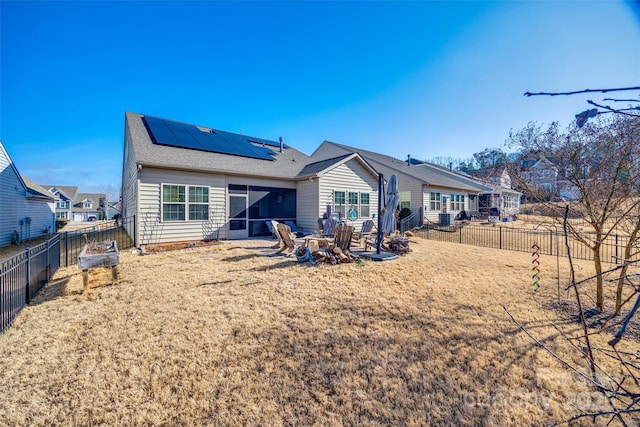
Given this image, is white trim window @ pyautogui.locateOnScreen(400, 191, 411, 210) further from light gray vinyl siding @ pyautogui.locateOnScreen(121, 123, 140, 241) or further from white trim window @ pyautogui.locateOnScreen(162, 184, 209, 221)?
light gray vinyl siding @ pyautogui.locateOnScreen(121, 123, 140, 241)

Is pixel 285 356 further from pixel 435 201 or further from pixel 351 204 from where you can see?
pixel 435 201

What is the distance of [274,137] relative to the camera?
18.7m

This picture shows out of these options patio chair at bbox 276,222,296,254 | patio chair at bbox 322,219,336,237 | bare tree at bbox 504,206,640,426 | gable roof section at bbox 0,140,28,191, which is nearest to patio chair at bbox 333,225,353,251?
patio chair at bbox 276,222,296,254

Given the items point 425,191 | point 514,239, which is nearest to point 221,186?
point 514,239

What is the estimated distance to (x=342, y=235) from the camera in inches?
308

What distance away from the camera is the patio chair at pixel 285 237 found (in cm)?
835

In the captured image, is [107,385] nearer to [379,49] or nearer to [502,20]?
[502,20]

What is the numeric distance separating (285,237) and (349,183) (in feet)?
22.1

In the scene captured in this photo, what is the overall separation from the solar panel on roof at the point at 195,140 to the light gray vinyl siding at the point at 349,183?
363 cm

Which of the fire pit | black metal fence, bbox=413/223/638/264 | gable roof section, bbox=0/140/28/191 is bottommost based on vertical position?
black metal fence, bbox=413/223/638/264

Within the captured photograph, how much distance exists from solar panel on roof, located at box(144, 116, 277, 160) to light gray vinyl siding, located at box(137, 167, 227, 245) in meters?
1.92

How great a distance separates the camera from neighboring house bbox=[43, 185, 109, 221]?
161 feet

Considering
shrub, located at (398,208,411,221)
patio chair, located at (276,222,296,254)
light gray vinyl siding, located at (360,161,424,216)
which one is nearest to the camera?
patio chair, located at (276,222,296,254)

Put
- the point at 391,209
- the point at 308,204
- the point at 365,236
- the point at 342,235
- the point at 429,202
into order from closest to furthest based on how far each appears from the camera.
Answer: the point at 342,235 < the point at 391,209 < the point at 365,236 < the point at 308,204 < the point at 429,202
